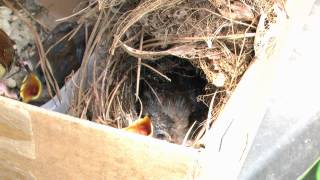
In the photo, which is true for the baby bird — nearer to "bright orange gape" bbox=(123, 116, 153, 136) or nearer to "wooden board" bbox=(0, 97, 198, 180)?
"bright orange gape" bbox=(123, 116, 153, 136)

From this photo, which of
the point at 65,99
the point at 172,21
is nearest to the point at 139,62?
the point at 172,21

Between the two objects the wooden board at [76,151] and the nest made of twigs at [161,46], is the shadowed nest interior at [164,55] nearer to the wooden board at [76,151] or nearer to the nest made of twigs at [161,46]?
the nest made of twigs at [161,46]

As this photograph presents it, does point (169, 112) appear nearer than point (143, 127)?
No

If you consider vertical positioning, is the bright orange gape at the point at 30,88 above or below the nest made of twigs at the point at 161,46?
below

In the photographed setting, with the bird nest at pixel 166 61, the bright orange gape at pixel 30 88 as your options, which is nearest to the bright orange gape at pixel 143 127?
the bird nest at pixel 166 61

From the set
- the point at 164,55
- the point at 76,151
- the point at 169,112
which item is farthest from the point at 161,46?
the point at 76,151

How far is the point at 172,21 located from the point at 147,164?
31cm

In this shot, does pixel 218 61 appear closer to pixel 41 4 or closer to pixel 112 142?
pixel 112 142

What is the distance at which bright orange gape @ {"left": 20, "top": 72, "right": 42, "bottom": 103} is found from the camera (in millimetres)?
867

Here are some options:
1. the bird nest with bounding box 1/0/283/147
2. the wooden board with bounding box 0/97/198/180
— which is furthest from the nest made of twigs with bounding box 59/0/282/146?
the wooden board with bounding box 0/97/198/180

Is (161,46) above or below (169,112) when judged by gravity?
→ above

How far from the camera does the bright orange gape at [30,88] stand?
867 mm

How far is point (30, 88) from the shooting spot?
879 mm

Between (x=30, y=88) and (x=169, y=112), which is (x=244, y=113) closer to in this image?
(x=169, y=112)
